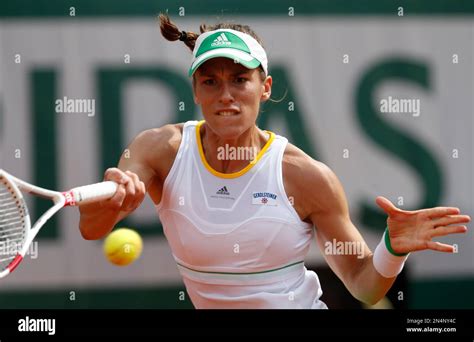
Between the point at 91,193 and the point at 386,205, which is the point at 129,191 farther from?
the point at 386,205

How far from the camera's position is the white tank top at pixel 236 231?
2.80 metres

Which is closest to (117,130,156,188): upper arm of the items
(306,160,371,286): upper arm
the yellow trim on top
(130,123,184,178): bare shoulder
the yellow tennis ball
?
(130,123,184,178): bare shoulder

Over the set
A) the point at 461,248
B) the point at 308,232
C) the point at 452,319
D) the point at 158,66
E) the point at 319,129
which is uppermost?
the point at 158,66

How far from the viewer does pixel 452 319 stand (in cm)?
420

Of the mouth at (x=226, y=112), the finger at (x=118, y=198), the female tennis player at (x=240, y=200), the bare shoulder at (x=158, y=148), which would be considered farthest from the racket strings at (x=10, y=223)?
the mouth at (x=226, y=112)

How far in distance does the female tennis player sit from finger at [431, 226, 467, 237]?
236 mm

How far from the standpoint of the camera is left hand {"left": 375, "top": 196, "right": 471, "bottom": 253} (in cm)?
253

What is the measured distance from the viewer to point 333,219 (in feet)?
9.35

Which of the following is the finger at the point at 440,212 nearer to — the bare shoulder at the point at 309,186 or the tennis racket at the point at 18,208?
the bare shoulder at the point at 309,186

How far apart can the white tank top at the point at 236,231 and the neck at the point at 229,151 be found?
2 cm

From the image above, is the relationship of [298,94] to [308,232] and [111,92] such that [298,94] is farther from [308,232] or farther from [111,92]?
[308,232]

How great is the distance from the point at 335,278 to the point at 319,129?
2.66 ft

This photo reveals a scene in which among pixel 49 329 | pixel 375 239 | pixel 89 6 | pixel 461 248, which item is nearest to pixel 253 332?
pixel 49 329

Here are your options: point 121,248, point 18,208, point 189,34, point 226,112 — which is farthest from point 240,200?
point 121,248
